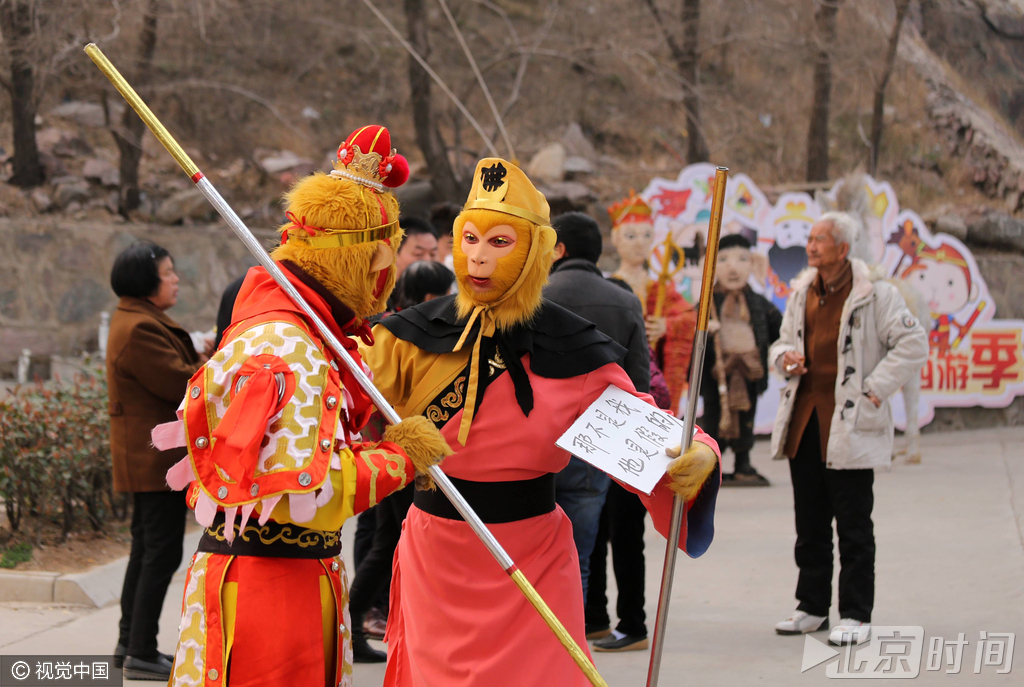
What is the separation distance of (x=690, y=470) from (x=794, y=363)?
256 centimetres

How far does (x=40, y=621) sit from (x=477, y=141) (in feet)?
39.1

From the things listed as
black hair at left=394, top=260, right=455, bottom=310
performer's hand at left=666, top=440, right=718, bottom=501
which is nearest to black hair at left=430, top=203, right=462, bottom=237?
black hair at left=394, top=260, right=455, bottom=310

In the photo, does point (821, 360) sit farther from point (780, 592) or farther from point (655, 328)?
point (655, 328)

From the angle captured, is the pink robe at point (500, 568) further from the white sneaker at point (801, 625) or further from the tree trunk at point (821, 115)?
the tree trunk at point (821, 115)

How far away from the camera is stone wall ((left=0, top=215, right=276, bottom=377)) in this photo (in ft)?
37.1

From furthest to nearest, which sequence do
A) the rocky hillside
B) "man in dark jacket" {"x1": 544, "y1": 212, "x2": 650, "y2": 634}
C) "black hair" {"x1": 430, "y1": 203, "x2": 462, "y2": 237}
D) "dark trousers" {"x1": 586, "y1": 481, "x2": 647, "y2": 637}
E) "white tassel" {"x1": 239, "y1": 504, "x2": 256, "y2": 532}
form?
the rocky hillside
"black hair" {"x1": 430, "y1": 203, "x2": 462, "y2": 237}
"dark trousers" {"x1": 586, "y1": 481, "x2": 647, "y2": 637}
"man in dark jacket" {"x1": 544, "y1": 212, "x2": 650, "y2": 634}
"white tassel" {"x1": 239, "y1": 504, "x2": 256, "y2": 532}

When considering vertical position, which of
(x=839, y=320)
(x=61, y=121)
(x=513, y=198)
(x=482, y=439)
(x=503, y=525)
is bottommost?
(x=503, y=525)

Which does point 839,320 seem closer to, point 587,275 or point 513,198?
point 587,275

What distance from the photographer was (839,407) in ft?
15.8

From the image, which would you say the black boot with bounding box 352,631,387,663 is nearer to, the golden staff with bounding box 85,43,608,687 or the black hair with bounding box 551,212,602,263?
the black hair with bounding box 551,212,602,263

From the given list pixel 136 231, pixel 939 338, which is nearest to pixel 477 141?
pixel 136 231

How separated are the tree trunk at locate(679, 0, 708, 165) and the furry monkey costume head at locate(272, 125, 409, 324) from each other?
445 inches

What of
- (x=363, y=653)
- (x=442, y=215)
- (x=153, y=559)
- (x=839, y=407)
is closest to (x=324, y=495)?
(x=153, y=559)

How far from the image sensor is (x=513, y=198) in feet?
9.52
